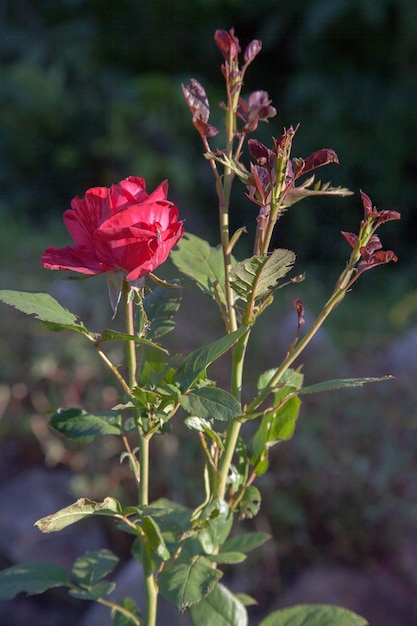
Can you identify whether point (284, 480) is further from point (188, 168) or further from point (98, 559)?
point (188, 168)

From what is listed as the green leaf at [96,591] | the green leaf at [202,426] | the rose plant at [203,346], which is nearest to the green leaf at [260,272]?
the rose plant at [203,346]

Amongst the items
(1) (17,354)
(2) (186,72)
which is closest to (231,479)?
(1) (17,354)

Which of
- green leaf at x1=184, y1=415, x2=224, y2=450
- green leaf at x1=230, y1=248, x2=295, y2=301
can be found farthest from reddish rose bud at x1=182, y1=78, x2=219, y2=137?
green leaf at x1=184, y1=415, x2=224, y2=450

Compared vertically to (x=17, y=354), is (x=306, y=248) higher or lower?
lower

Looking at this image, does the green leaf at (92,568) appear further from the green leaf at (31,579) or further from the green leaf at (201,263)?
the green leaf at (201,263)

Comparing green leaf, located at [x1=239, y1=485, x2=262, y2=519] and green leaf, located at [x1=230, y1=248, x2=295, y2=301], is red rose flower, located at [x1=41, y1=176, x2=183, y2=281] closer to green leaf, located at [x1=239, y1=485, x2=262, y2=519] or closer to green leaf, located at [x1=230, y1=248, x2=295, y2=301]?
green leaf, located at [x1=230, y1=248, x2=295, y2=301]

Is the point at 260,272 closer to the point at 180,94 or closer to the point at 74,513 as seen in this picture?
the point at 74,513
